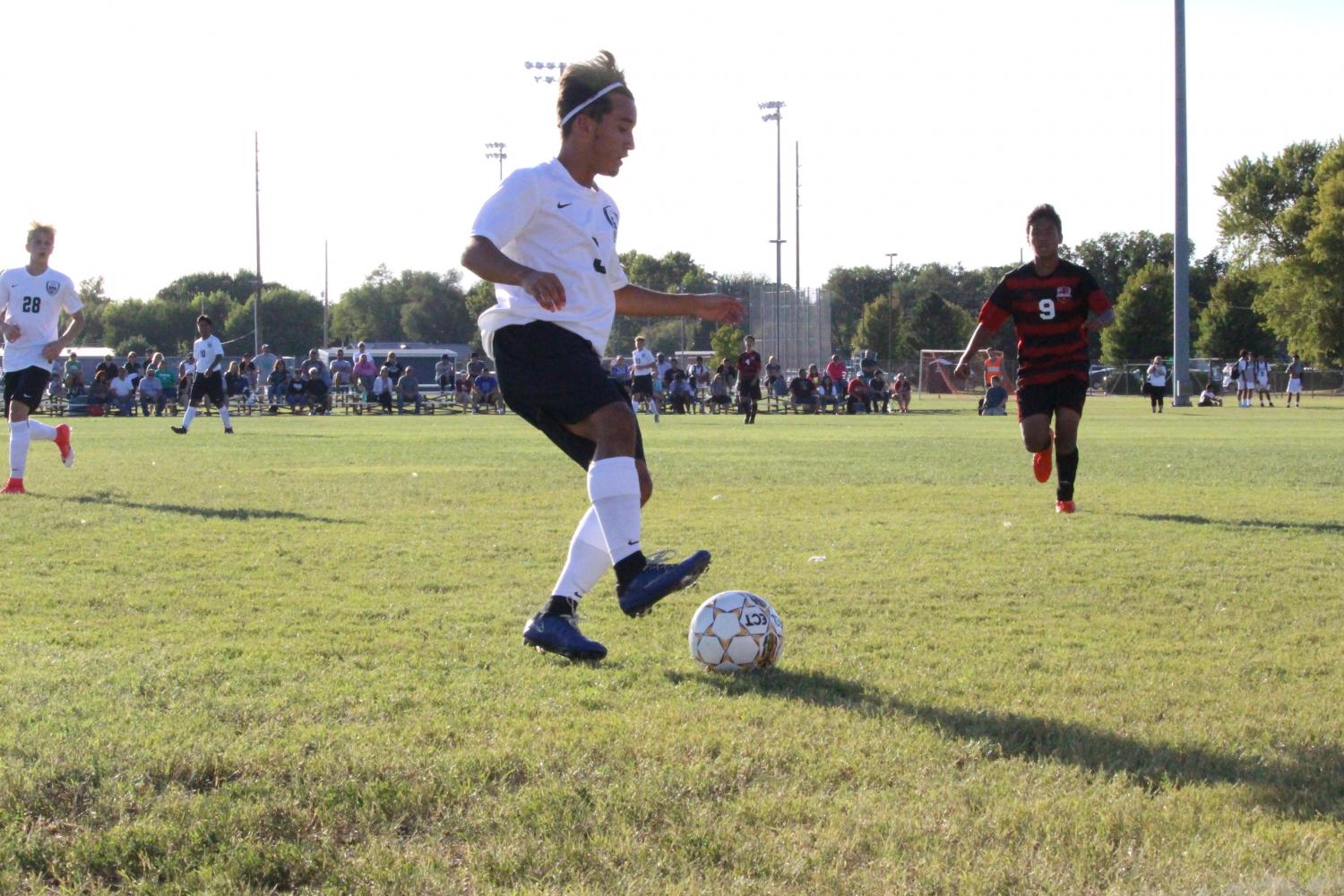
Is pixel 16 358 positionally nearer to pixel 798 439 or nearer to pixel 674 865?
pixel 674 865

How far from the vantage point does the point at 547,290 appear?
171 inches

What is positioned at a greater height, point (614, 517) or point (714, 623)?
point (614, 517)

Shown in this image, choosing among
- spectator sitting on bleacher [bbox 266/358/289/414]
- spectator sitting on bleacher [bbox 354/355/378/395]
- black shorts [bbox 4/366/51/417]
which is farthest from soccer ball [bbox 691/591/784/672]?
spectator sitting on bleacher [bbox 354/355/378/395]

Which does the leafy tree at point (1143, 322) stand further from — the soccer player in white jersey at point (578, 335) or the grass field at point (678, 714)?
the soccer player in white jersey at point (578, 335)

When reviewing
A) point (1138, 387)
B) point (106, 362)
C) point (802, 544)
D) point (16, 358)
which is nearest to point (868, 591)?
point (802, 544)

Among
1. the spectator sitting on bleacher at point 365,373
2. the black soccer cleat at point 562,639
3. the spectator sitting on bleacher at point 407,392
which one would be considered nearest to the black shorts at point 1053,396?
the black soccer cleat at point 562,639

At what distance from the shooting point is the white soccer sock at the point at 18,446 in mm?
11359

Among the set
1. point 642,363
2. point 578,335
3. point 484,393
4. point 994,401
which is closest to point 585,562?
point 578,335

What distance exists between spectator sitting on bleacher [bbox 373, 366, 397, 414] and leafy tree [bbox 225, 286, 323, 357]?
3785 inches

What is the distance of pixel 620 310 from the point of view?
5.55 m

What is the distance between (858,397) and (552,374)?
34563 millimetres

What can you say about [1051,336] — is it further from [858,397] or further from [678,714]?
[858,397]

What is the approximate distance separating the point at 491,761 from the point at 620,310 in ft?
8.38

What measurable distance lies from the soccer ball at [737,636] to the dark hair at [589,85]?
1767mm
